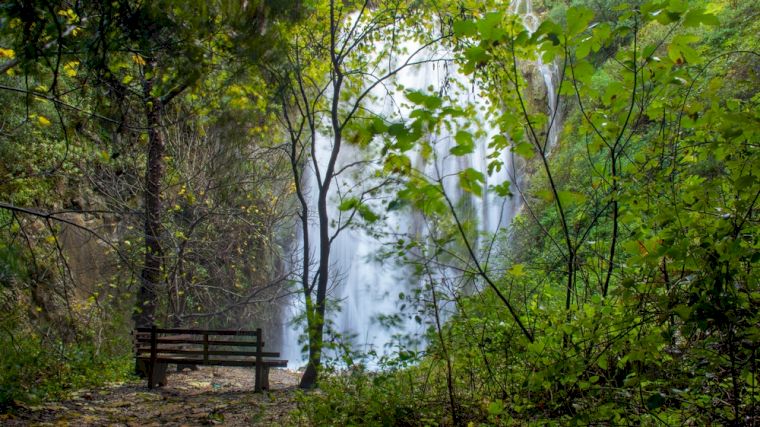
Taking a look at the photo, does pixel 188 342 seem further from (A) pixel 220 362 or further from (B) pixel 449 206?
(B) pixel 449 206

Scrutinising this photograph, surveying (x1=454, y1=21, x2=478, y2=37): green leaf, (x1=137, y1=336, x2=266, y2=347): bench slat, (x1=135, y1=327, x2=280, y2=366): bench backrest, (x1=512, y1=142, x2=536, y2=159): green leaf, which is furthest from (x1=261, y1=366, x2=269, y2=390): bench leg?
(x1=454, y1=21, x2=478, y2=37): green leaf

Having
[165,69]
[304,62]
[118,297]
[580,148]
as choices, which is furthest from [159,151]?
[580,148]

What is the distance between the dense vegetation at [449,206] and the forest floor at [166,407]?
426 mm

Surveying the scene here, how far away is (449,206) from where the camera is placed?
137 inches

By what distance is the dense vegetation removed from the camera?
220 cm

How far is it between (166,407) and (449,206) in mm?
4670

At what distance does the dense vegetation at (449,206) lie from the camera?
220cm

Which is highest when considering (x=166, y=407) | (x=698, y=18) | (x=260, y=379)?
(x=698, y=18)

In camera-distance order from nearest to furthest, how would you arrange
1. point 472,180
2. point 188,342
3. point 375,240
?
1. point 472,180
2. point 188,342
3. point 375,240

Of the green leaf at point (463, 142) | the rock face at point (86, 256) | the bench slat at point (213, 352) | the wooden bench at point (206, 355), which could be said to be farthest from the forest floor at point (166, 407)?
the rock face at point (86, 256)

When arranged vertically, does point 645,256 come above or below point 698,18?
below

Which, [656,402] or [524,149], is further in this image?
[524,149]

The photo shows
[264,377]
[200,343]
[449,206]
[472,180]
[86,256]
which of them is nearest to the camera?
[472,180]

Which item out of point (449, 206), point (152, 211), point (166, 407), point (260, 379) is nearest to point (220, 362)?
point (260, 379)
